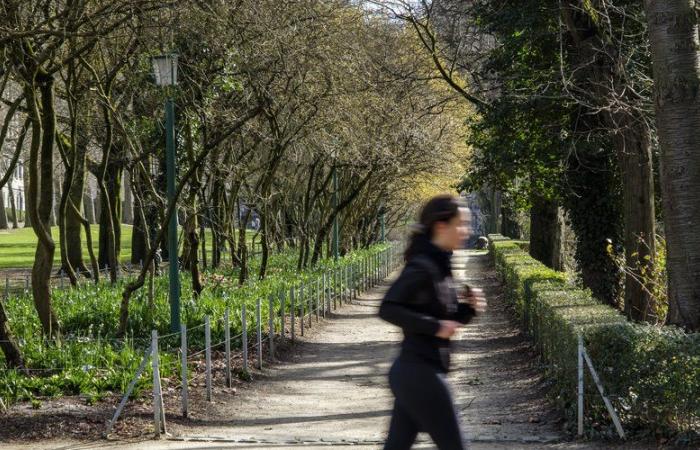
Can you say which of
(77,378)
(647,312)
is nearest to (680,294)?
(647,312)

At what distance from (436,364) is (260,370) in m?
9.67

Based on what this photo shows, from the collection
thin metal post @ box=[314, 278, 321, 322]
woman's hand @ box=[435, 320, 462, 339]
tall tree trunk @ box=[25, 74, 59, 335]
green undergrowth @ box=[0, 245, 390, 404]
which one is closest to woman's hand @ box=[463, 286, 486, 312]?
woman's hand @ box=[435, 320, 462, 339]

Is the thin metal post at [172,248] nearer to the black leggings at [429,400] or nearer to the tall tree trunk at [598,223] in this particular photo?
the tall tree trunk at [598,223]

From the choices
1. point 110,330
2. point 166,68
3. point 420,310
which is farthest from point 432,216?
point 110,330

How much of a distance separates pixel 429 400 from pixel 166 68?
34.9ft

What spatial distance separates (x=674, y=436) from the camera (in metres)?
9.25

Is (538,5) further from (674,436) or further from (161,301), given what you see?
(674,436)

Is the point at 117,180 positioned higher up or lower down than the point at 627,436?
higher up

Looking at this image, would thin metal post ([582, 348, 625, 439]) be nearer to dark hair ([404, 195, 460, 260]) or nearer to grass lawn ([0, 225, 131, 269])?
dark hair ([404, 195, 460, 260])

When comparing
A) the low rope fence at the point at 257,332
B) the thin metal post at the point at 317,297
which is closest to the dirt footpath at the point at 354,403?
the low rope fence at the point at 257,332

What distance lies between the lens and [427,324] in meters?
5.15

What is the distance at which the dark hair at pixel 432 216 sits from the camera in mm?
5371

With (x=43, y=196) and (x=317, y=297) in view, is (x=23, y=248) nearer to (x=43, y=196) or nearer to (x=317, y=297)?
(x=317, y=297)

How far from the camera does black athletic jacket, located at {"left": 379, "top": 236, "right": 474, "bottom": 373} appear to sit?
5.17 metres
